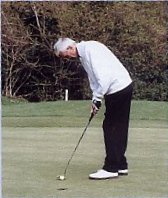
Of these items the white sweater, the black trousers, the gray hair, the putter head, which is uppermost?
the gray hair

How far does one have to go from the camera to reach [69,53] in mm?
5961

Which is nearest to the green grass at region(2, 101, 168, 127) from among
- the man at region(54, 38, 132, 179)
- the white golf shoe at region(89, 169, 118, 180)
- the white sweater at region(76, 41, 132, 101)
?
the man at region(54, 38, 132, 179)

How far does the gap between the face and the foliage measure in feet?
0.58

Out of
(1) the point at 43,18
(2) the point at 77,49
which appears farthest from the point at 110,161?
(1) the point at 43,18

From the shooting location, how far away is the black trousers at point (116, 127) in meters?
6.08

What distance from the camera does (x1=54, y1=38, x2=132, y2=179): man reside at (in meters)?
5.93

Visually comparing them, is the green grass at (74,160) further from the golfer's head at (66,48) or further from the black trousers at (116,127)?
the golfer's head at (66,48)

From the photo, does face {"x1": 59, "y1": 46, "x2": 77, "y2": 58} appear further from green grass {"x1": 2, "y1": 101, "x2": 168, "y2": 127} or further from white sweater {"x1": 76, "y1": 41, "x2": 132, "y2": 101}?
green grass {"x1": 2, "y1": 101, "x2": 168, "y2": 127}

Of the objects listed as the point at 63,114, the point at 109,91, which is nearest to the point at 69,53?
the point at 109,91

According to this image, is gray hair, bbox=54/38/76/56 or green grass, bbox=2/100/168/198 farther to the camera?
gray hair, bbox=54/38/76/56

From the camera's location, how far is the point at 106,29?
21.0 feet

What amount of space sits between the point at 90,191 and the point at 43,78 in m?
1.24

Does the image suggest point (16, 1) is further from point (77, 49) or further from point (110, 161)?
point (110, 161)

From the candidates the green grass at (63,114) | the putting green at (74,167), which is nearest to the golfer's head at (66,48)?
the green grass at (63,114)
